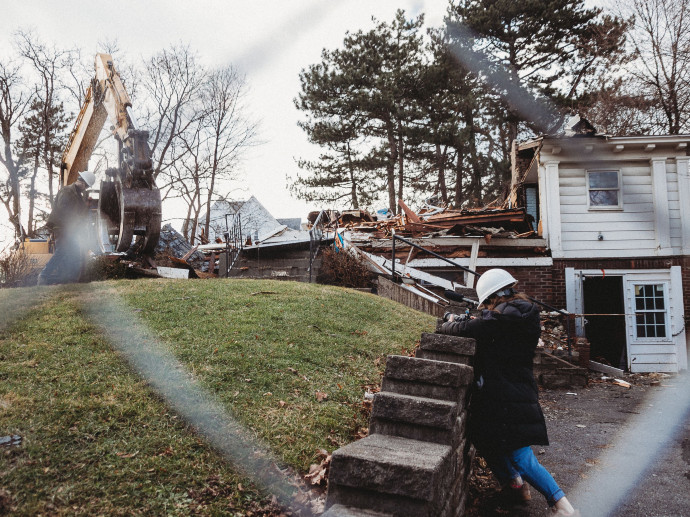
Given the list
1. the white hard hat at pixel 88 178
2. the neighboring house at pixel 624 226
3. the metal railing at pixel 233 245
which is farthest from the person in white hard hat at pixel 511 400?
the metal railing at pixel 233 245

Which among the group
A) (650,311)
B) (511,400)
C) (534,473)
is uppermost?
(511,400)

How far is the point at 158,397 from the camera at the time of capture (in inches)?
169

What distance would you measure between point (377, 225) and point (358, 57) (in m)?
11.3

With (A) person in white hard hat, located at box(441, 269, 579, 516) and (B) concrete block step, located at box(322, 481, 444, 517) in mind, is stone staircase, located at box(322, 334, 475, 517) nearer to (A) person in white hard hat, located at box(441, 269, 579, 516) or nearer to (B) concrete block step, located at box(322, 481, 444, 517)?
(B) concrete block step, located at box(322, 481, 444, 517)

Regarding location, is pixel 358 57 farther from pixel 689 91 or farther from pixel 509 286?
pixel 509 286

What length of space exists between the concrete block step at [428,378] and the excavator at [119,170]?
5595mm

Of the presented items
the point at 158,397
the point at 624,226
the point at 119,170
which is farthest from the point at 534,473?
the point at 624,226

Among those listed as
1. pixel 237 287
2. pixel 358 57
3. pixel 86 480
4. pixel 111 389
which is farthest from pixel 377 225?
pixel 86 480

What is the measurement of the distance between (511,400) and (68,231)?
875 cm

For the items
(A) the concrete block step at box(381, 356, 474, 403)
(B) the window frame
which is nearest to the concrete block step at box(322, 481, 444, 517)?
(A) the concrete block step at box(381, 356, 474, 403)

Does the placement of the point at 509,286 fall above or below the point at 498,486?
above

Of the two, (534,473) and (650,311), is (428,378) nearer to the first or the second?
(534,473)

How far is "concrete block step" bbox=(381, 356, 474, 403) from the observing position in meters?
3.55

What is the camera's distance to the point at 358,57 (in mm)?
23984
